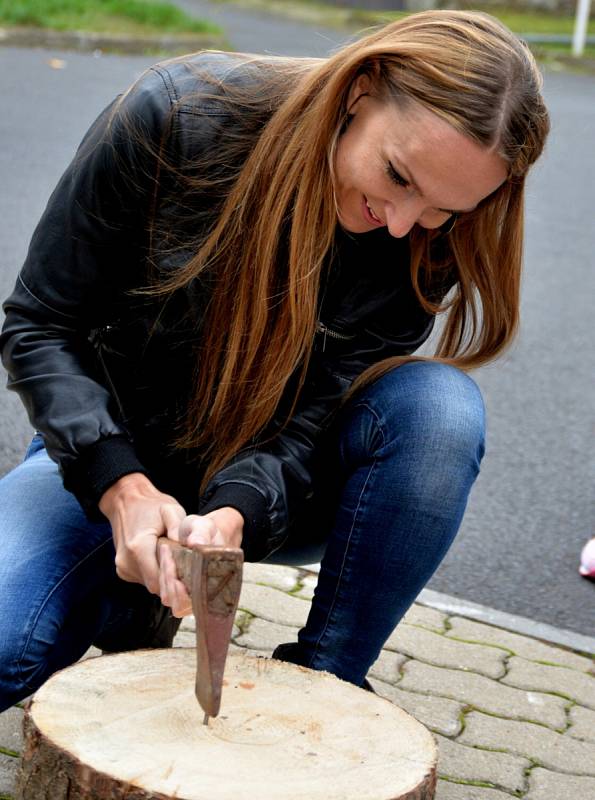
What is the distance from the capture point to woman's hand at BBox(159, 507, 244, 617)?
65.9 inches

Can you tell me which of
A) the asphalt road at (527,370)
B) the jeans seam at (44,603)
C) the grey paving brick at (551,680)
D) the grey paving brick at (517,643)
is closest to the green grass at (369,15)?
the asphalt road at (527,370)

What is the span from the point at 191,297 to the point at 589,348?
3.27 m

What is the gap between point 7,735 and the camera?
A: 2197 mm

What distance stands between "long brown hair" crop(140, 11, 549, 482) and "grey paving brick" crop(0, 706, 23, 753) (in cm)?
57

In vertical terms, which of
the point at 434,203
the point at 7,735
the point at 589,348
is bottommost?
the point at 589,348

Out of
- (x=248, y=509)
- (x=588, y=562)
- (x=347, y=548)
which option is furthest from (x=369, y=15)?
(x=248, y=509)

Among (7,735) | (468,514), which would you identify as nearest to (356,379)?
(7,735)

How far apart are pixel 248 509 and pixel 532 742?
0.90m

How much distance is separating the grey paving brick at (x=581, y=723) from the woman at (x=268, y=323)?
646mm

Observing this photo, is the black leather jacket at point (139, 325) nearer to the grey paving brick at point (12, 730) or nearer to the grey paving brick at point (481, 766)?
the grey paving brick at point (12, 730)

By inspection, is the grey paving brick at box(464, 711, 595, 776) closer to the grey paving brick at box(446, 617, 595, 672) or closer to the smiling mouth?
the grey paving brick at box(446, 617, 595, 672)

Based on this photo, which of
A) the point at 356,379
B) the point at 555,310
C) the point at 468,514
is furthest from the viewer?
the point at 555,310

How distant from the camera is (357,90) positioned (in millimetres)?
1895

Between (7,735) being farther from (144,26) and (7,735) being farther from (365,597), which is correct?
(144,26)
